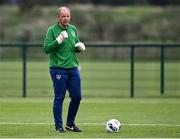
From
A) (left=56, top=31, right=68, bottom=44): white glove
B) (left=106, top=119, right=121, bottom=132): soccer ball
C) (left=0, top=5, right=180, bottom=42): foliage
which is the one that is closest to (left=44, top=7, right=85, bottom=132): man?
(left=56, top=31, right=68, bottom=44): white glove

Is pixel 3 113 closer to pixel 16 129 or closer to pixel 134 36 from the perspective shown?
pixel 16 129

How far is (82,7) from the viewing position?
6075cm

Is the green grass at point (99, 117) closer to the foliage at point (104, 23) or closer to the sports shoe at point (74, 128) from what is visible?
the sports shoe at point (74, 128)

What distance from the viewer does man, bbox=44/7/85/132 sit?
48.0 ft

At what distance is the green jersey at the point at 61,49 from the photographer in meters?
14.7

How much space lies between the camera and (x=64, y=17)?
14.5m

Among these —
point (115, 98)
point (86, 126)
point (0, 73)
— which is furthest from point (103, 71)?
point (86, 126)

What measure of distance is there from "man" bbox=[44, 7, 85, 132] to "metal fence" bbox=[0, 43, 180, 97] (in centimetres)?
797

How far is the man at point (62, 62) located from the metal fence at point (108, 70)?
26.1 ft

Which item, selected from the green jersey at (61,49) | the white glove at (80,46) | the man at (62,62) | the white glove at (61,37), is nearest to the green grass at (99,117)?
the man at (62,62)

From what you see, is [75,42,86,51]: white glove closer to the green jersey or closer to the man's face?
the green jersey

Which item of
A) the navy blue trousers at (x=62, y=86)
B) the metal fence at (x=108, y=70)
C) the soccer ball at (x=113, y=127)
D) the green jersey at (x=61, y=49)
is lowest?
the metal fence at (x=108, y=70)

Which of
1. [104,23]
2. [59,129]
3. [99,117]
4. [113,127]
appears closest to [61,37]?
[59,129]

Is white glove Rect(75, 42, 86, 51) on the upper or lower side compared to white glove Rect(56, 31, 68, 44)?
lower
